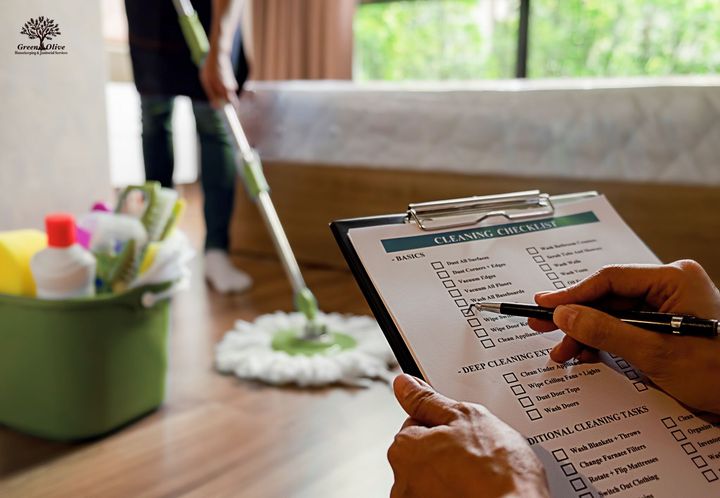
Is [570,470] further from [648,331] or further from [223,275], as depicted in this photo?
[223,275]

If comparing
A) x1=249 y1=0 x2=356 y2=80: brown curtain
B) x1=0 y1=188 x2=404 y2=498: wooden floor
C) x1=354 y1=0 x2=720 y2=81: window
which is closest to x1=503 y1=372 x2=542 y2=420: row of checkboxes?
x1=0 y1=188 x2=404 y2=498: wooden floor

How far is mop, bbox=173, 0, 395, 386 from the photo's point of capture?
122 centimetres

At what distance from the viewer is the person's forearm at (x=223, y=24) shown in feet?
5.04

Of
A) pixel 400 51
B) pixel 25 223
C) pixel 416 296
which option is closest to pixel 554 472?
pixel 416 296

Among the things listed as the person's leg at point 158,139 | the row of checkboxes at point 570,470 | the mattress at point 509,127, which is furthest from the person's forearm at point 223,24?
the row of checkboxes at point 570,470

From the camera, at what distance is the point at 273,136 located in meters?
2.17

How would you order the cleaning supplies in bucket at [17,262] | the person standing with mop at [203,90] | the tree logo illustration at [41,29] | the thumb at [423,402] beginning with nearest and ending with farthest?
the thumb at [423,402]
the tree logo illustration at [41,29]
the cleaning supplies in bucket at [17,262]
the person standing with mop at [203,90]

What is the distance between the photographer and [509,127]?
1.76m

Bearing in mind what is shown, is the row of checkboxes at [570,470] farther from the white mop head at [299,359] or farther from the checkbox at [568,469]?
the white mop head at [299,359]

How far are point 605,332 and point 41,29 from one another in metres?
0.73

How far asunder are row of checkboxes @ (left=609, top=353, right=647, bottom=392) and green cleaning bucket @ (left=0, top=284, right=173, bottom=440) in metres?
0.66

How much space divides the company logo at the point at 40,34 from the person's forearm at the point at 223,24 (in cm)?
70

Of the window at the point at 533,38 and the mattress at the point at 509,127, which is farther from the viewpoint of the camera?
the window at the point at 533,38

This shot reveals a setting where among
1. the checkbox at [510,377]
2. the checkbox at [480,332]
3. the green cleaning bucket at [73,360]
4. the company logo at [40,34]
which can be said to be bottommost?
the green cleaning bucket at [73,360]
